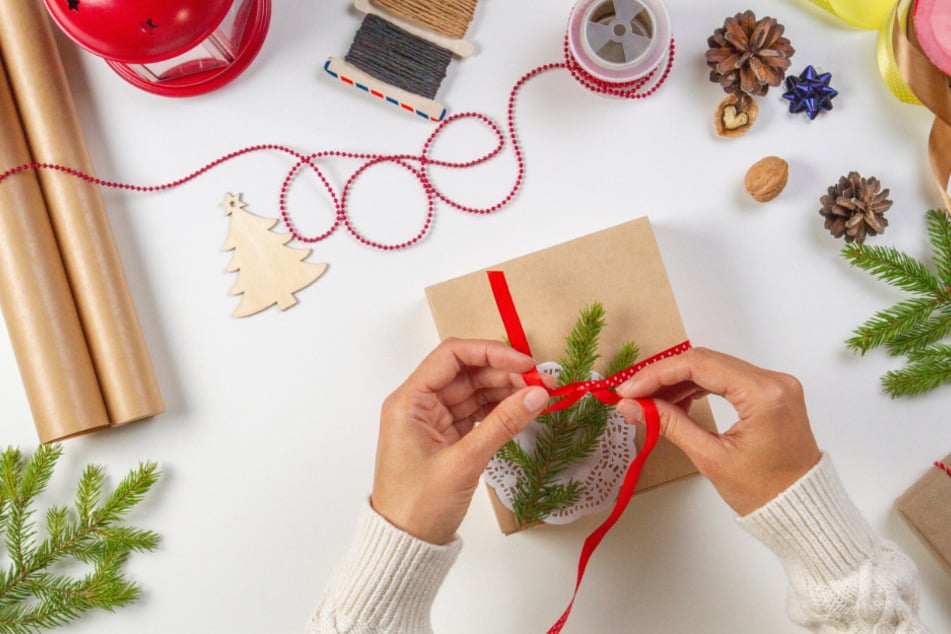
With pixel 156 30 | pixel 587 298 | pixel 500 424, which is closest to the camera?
pixel 500 424

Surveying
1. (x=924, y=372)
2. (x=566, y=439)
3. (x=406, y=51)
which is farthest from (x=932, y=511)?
(x=406, y=51)

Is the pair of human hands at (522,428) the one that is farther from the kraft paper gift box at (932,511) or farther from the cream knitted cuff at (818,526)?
the kraft paper gift box at (932,511)

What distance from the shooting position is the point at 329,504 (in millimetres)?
1139

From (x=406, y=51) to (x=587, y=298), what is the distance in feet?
1.43

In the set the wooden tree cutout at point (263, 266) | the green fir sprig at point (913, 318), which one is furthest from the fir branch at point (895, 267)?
the wooden tree cutout at point (263, 266)

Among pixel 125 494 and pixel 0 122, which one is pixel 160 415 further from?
pixel 0 122

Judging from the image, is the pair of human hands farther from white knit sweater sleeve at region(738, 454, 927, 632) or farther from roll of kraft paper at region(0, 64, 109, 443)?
roll of kraft paper at region(0, 64, 109, 443)

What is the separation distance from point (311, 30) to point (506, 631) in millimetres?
903

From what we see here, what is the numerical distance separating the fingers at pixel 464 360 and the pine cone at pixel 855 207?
515 millimetres

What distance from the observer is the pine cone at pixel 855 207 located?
1110mm

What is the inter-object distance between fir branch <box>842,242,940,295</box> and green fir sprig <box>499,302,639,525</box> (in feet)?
1.18

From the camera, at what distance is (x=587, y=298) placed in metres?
1.08

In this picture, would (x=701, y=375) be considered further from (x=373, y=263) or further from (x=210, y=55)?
(x=210, y=55)

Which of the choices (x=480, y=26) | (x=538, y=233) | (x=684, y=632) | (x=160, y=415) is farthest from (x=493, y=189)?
(x=684, y=632)
